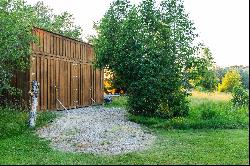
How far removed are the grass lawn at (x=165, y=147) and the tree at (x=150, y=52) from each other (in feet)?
5.54

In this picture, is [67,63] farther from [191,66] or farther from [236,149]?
[236,149]

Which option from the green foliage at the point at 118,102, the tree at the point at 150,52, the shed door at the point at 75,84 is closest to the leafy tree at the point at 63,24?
the green foliage at the point at 118,102

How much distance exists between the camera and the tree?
73.5 ft

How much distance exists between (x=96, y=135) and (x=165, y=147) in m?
3.36

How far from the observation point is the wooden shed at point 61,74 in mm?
23266

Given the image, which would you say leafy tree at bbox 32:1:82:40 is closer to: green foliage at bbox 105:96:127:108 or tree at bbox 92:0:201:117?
green foliage at bbox 105:96:127:108

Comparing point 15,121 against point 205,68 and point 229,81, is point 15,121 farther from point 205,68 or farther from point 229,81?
point 229,81

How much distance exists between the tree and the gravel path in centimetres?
194

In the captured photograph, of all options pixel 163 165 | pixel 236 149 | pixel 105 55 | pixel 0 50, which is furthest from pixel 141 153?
pixel 105 55

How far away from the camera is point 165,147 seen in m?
15.0

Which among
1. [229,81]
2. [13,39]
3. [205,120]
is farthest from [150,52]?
[229,81]

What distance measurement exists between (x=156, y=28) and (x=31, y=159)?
41.6 ft

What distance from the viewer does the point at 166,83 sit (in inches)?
882

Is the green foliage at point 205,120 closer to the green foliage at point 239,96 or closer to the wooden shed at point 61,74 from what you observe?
the green foliage at point 239,96
